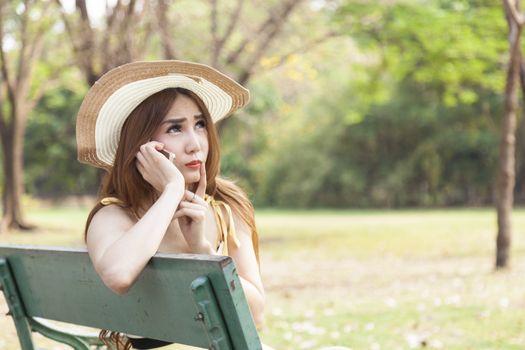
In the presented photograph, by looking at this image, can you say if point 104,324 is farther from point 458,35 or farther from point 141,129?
point 458,35

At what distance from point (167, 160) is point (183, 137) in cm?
16

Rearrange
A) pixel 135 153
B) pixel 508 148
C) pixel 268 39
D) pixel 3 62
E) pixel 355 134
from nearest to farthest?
pixel 135 153 < pixel 508 148 < pixel 268 39 < pixel 3 62 < pixel 355 134

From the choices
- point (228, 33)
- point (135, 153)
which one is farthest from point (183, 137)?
point (228, 33)

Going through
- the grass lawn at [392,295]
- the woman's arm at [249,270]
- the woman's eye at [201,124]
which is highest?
the woman's eye at [201,124]

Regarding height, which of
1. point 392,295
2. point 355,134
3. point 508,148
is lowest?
point 355,134

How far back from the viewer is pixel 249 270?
250cm

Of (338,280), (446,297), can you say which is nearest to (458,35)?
(338,280)

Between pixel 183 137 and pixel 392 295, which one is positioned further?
pixel 392 295

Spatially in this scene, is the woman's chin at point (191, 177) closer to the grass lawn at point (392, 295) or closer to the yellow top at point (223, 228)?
the yellow top at point (223, 228)

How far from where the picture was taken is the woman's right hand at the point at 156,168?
228 cm

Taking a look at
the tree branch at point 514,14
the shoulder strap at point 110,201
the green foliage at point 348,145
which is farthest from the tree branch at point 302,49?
the shoulder strap at point 110,201

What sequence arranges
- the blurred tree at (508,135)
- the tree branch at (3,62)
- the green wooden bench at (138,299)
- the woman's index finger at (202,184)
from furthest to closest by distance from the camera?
the tree branch at (3,62) < the blurred tree at (508,135) < the woman's index finger at (202,184) < the green wooden bench at (138,299)

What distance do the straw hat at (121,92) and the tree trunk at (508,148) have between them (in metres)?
7.06

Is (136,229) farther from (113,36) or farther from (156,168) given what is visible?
(113,36)
